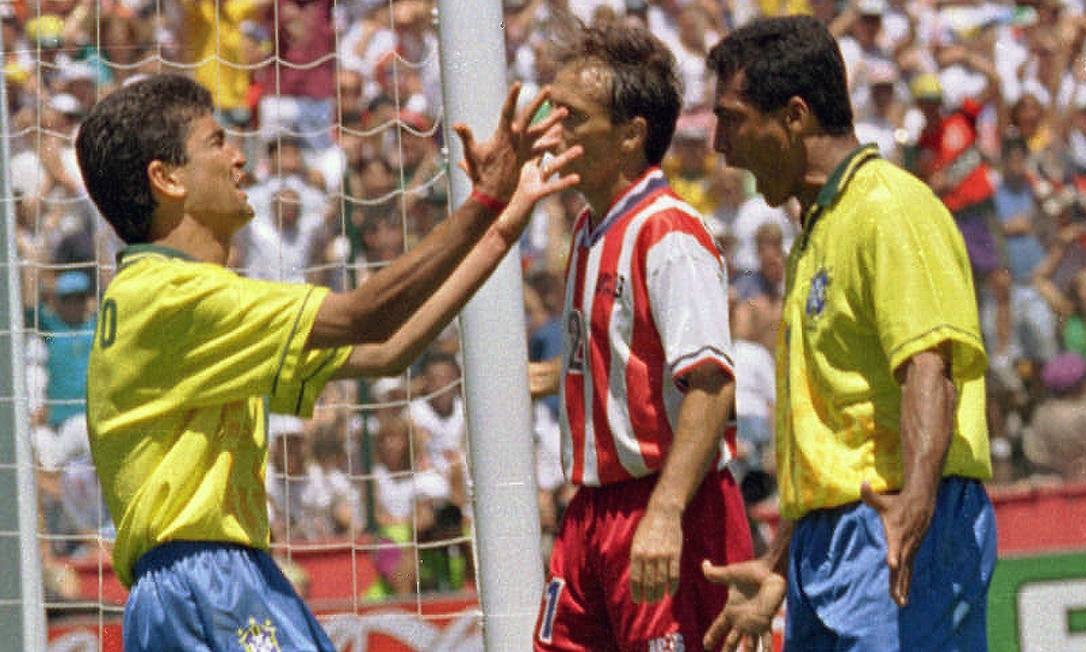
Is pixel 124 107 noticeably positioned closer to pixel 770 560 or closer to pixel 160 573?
pixel 160 573

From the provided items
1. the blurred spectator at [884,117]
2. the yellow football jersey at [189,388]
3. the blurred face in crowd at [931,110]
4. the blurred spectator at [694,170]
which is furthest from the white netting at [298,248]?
the yellow football jersey at [189,388]

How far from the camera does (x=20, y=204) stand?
24.3 feet

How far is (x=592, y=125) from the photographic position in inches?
171

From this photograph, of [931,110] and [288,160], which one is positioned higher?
[931,110]

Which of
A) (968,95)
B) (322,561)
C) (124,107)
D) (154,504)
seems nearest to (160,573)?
(154,504)

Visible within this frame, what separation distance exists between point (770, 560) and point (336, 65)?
4.34 meters

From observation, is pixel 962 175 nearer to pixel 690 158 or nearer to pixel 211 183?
pixel 690 158

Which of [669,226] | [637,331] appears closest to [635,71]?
[669,226]

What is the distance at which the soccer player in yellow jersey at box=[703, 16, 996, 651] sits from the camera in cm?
331

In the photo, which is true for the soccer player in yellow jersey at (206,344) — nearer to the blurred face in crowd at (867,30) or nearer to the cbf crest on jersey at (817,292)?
the cbf crest on jersey at (817,292)

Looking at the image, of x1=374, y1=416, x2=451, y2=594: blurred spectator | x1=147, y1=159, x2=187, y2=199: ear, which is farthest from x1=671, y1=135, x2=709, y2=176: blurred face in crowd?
x1=147, y1=159, x2=187, y2=199: ear

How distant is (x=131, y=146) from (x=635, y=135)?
46.0 inches

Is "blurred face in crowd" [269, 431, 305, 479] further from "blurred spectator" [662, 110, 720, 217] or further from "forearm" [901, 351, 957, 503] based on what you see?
"forearm" [901, 351, 957, 503]

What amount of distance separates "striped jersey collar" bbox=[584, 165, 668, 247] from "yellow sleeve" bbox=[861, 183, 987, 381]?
91 centimetres
